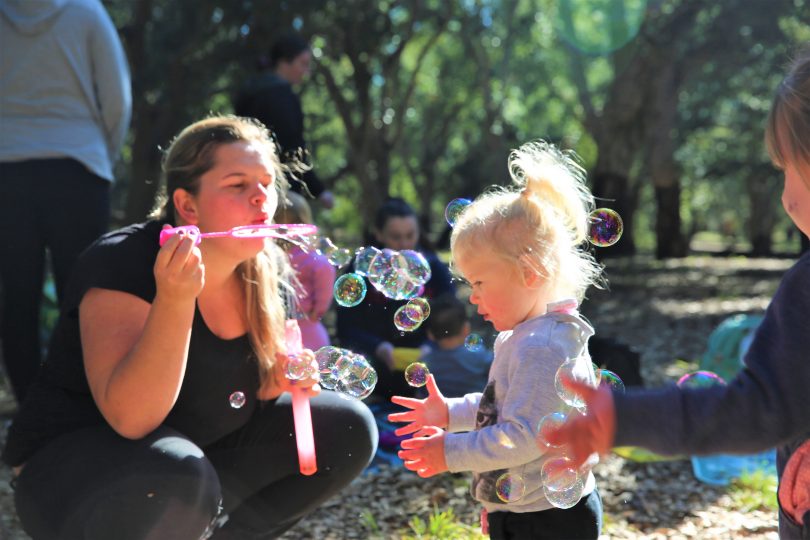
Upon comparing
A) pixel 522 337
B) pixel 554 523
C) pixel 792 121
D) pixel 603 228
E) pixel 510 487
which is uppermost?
pixel 792 121

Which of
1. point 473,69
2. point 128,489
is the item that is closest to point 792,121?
point 128,489

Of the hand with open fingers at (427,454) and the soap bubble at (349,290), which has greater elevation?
the soap bubble at (349,290)

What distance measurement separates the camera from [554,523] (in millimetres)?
2156

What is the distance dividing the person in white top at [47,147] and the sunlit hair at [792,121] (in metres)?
2.77

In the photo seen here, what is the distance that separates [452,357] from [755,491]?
1364 mm

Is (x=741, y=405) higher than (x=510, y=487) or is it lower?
higher

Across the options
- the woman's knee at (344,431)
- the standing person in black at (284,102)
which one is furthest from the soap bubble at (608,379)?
the standing person in black at (284,102)

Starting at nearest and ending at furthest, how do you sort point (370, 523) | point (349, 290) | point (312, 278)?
point (349, 290) < point (370, 523) < point (312, 278)

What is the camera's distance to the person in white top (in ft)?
11.7

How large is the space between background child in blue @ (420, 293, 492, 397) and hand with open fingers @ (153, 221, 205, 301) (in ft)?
6.37

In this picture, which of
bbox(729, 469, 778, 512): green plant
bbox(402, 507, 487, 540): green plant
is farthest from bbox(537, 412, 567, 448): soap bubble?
bbox(729, 469, 778, 512): green plant

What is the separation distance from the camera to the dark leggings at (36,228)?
3541 millimetres

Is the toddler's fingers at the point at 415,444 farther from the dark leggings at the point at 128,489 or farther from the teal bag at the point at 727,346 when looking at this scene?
the teal bag at the point at 727,346

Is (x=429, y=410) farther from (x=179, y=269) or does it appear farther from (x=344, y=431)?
(x=179, y=269)
